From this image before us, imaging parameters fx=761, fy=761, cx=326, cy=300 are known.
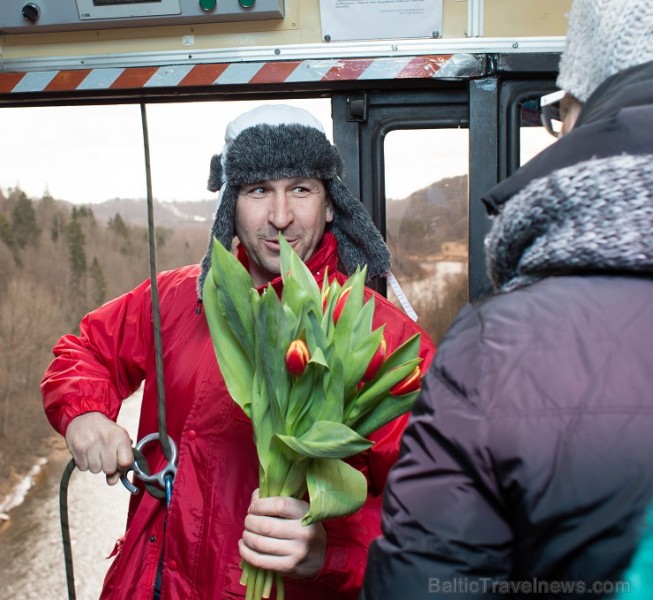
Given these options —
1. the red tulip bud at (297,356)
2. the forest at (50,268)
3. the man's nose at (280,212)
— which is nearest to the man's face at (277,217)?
the man's nose at (280,212)

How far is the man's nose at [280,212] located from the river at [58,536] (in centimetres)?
185

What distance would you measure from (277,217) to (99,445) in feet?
2.19

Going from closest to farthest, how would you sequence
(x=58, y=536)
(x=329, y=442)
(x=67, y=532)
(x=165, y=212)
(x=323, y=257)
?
(x=329, y=442) → (x=67, y=532) → (x=323, y=257) → (x=165, y=212) → (x=58, y=536)

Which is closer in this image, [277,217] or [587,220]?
[587,220]

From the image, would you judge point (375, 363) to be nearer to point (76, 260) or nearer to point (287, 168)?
point (287, 168)

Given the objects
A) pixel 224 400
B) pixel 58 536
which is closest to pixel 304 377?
pixel 224 400

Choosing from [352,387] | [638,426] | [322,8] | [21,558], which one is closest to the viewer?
[638,426]

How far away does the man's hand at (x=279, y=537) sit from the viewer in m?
1.31

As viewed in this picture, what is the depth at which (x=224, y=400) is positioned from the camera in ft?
5.59

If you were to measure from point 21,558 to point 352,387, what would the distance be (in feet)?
9.28

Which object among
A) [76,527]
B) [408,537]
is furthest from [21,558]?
[408,537]

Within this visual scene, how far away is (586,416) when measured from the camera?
0.73 meters

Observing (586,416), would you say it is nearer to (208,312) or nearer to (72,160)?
(208,312)

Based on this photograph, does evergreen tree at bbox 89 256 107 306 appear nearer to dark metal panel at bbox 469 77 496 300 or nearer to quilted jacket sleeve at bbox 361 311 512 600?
dark metal panel at bbox 469 77 496 300
